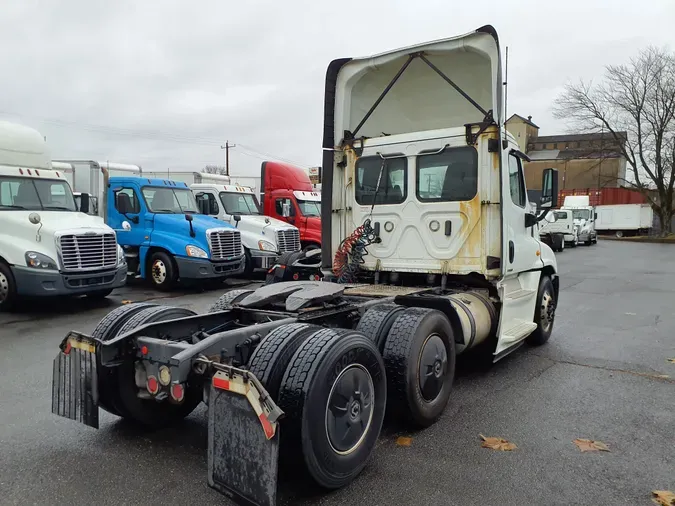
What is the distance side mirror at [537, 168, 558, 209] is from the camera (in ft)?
20.1

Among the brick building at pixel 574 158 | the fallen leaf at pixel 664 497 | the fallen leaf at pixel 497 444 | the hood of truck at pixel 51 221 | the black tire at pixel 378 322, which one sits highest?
the brick building at pixel 574 158

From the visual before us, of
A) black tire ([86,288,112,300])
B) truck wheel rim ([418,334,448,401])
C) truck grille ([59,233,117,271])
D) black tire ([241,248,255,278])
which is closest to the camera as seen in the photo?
truck wheel rim ([418,334,448,401])

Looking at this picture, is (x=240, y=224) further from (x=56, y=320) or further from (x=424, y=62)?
(x=424, y=62)

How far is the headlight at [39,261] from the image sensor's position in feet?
28.7

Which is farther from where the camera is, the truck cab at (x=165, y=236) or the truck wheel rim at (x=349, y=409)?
the truck cab at (x=165, y=236)

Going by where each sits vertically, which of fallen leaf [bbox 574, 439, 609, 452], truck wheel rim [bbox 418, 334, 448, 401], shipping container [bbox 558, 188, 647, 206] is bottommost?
fallen leaf [bbox 574, 439, 609, 452]

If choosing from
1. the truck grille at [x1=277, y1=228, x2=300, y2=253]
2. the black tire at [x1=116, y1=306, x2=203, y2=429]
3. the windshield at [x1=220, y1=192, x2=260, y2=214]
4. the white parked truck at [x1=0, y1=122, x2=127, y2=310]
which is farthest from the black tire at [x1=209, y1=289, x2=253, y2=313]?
the windshield at [x1=220, y1=192, x2=260, y2=214]

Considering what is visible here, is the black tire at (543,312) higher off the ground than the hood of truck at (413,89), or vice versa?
the hood of truck at (413,89)

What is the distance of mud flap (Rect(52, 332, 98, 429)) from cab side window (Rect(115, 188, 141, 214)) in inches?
364

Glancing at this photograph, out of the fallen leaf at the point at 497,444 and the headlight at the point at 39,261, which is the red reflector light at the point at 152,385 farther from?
the headlight at the point at 39,261

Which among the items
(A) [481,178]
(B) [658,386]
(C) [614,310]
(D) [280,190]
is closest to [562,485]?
(B) [658,386]

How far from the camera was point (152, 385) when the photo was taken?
3.41 m

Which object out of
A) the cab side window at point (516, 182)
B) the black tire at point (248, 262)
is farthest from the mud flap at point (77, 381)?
the black tire at point (248, 262)

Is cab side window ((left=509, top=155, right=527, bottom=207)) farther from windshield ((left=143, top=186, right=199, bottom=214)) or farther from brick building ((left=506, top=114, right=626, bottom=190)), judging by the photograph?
brick building ((left=506, top=114, right=626, bottom=190))
